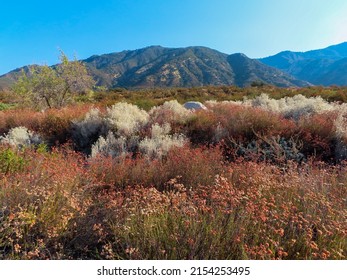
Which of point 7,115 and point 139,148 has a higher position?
point 7,115

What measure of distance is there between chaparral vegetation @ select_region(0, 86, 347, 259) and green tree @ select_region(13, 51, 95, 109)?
5.50 meters

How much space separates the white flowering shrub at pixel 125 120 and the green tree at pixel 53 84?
7440mm

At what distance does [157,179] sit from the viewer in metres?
4.84

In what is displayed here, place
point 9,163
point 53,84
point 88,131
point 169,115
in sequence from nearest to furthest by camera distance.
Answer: point 9,163 → point 88,131 → point 169,115 → point 53,84

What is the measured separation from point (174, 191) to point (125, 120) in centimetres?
513

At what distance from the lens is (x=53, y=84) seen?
15039 millimetres

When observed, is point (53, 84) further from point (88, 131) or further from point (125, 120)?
point (125, 120)

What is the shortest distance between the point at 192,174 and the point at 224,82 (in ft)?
474

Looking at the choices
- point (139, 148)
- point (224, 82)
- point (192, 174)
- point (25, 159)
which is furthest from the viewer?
point (224, 82)

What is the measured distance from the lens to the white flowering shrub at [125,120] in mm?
8211

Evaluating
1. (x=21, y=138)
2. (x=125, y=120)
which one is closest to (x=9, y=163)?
(x=21, y=138)

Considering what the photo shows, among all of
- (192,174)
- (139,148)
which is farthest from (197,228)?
(139,148)
